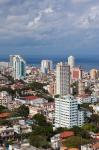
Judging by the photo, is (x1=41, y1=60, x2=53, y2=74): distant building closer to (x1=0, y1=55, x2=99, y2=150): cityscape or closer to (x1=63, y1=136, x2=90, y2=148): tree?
(x1=0, y1=55, x2=99, y2=150): cityscape

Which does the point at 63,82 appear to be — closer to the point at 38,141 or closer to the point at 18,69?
the point at 18,69

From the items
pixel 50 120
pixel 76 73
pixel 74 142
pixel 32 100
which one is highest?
→ pixel 76 73

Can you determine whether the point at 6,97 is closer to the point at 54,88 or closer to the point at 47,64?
the point at 54,88

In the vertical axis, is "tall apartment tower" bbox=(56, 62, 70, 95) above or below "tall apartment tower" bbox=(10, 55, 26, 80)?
below

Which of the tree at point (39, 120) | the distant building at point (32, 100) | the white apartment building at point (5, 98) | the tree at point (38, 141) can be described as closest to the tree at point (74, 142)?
the tree at point (38, 141)

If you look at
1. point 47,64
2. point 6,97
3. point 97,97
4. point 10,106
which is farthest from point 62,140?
point 47,64

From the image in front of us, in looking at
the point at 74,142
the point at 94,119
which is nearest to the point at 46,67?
the point at 94,119

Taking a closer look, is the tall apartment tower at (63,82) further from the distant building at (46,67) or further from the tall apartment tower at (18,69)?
the distant building at (46,67)

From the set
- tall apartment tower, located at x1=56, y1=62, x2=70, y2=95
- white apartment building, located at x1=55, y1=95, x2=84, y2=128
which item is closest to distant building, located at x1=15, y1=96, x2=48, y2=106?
tall apartment tower, located at x1=56, y1=62, x2=70, y2=95
